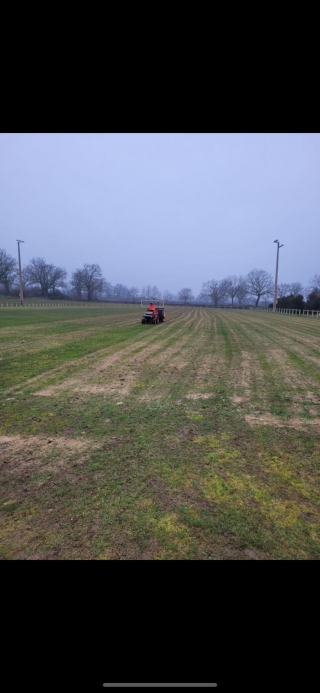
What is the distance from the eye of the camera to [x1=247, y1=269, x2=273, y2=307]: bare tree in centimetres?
8800

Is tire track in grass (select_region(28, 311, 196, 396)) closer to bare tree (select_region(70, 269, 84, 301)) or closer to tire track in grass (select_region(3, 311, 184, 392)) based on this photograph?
tire track in grass (select_region(3, 311, 184, 392))

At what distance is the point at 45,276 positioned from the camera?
3216 inches

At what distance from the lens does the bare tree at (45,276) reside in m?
81.8

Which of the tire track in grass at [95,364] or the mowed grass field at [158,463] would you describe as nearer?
the mowed grass field at [158,463]

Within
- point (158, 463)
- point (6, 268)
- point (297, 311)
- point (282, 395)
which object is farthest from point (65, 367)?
point (6, 268)

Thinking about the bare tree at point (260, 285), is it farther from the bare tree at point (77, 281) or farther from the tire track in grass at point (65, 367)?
the tire track in grass at point (65, 367)

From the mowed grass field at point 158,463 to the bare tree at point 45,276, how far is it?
80700mm

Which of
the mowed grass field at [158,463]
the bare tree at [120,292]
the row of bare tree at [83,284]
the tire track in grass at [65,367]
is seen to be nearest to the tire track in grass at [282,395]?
the mowed grass field at [158,463]

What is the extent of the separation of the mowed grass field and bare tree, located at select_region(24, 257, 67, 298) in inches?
3177

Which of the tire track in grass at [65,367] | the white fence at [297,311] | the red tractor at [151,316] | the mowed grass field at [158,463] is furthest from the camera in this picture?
the white fence at [297,311]

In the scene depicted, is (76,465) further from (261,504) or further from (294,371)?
(294,371)

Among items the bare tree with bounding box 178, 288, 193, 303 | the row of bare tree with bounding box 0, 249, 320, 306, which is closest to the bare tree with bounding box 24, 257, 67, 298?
the row of bare tree with bounding box 0, 249, 320, 306

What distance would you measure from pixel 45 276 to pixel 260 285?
61534mm
